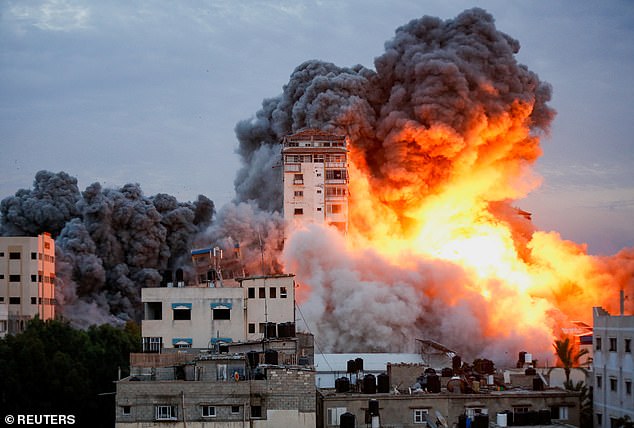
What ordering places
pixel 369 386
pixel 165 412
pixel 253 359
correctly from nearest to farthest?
pixel 165 412 < pixel 253 359 < pixel 369 386

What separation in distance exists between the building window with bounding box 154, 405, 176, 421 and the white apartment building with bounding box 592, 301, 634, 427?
593 inches

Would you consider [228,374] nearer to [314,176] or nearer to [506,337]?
[506,337]

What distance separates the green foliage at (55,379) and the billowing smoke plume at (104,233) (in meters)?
29.5

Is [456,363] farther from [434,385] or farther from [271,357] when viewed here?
[271,357]

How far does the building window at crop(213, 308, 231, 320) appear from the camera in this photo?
55.8 metres

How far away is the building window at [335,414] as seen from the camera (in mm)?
44562

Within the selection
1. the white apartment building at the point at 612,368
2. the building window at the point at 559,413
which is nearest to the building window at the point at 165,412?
the building window at the point at 559,413

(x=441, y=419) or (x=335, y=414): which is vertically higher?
(x=335, y=414)

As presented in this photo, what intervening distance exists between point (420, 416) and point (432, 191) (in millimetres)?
42252

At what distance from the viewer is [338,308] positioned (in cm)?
7312

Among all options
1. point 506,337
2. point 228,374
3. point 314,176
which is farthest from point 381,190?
point 228,374

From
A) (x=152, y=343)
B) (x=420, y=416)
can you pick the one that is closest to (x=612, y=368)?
(x=420, y=416)

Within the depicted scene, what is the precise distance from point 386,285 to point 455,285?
426 cm

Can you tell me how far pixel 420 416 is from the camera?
147 feet
